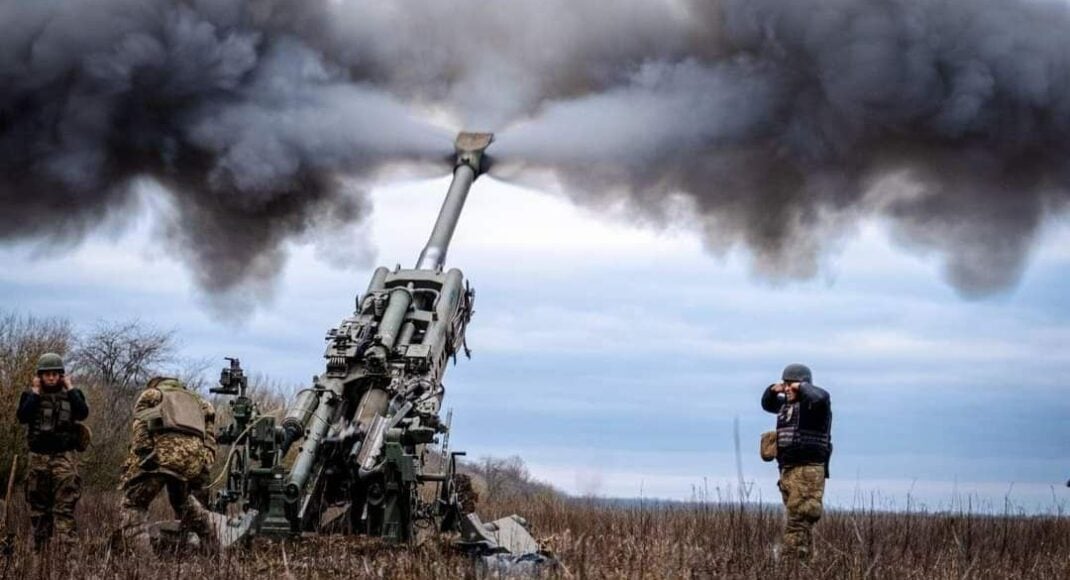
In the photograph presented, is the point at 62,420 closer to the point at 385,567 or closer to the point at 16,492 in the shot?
the point at 385,567

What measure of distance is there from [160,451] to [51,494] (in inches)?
42.3

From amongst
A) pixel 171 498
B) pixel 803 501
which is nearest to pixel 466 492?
pixel 171 498

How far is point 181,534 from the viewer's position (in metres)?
12.2

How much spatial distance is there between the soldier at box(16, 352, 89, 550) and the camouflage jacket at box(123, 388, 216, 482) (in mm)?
544

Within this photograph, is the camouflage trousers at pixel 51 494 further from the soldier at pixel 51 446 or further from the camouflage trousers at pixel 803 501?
the camouflage trousers at pixel 803 501

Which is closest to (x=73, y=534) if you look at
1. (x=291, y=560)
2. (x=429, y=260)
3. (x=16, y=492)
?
(x=291, y=560)

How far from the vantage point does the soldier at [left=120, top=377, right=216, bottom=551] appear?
12.3m

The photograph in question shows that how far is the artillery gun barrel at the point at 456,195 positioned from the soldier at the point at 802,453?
6.23 meters

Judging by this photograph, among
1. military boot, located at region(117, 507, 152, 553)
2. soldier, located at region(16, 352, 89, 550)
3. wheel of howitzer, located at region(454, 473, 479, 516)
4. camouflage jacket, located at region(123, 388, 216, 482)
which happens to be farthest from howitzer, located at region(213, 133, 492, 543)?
wheel of howitzer, located at region(454, 473, 479, 516)

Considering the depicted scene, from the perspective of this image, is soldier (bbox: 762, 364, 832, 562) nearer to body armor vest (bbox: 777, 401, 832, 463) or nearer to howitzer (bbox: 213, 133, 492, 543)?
body armor vest (bbox: 777, 401, 832, 463)

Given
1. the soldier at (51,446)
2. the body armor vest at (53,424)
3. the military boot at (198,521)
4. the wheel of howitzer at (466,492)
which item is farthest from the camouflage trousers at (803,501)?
the wheel of howitzer at (466,492)

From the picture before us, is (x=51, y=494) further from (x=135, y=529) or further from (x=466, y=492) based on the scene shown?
(x=466, y=492)

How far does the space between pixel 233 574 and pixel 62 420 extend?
394 centimetres

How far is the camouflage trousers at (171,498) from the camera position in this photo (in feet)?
40.1
